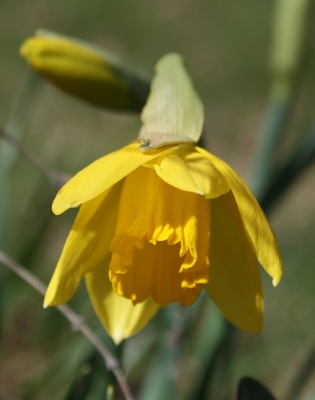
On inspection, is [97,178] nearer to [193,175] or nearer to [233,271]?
[193,175]

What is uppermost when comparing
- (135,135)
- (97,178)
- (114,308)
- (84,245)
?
(97,178)

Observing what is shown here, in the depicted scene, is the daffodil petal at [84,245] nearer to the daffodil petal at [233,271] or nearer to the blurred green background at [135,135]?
the daffodil petal at [233,271]

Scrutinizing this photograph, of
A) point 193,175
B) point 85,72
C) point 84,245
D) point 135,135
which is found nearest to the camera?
point 193,175

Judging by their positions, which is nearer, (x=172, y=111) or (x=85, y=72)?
(x=172, y=111)

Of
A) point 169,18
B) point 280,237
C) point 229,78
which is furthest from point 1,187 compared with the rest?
point 169,18

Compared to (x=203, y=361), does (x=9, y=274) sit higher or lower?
lower

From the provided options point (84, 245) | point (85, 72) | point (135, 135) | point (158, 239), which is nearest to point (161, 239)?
point (158, 239)

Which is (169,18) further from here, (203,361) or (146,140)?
(146,140)

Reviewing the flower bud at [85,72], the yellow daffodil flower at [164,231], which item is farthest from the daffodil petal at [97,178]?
the flower bud at [85,72]

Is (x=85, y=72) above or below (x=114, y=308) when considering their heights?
above
